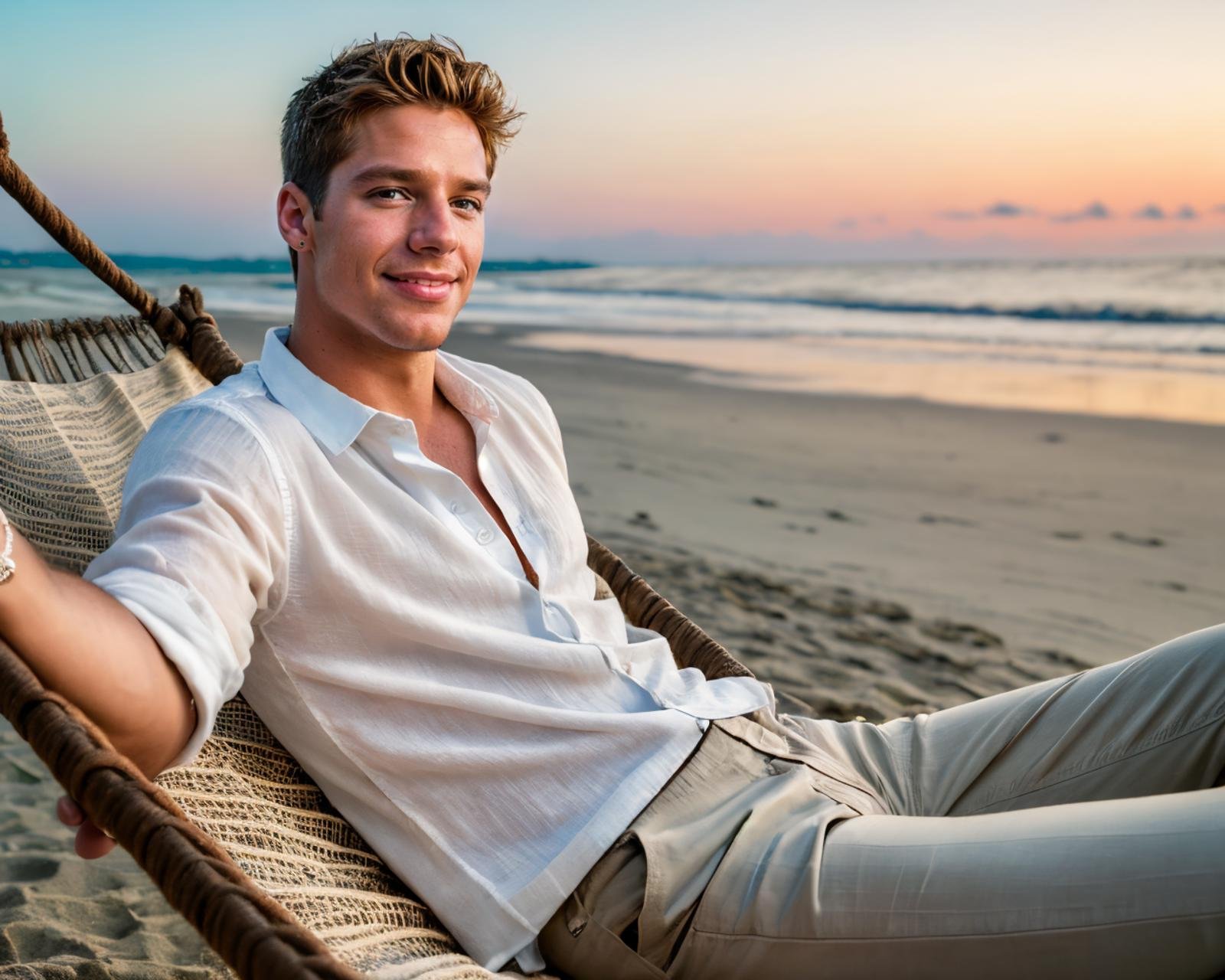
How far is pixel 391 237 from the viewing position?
5.30 feet

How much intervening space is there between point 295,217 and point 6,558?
91 cm

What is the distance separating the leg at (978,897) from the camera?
3.84ft

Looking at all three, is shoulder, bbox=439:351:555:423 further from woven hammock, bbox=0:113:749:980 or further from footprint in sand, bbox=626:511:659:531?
footprint in sand, bbox=626:511:659:531

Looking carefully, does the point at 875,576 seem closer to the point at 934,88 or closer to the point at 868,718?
the point at 868,718

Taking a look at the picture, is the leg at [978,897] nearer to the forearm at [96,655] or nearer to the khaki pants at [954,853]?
the khaki pants at [954,853]

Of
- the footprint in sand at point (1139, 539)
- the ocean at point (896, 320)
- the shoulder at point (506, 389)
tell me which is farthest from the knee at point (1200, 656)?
the ocean at point (896, 320)

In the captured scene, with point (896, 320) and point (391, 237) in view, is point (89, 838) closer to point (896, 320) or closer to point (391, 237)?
point (391, 237)

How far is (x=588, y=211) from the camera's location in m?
29.2

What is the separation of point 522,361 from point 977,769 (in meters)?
10.2

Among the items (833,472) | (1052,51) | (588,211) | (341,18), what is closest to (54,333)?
(833,472)

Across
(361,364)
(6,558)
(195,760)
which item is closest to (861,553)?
(361,364)

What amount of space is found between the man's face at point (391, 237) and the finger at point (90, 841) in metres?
0.84

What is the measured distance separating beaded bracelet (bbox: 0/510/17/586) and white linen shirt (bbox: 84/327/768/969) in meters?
0.30

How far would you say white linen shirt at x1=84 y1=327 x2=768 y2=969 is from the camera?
4.52 ft
